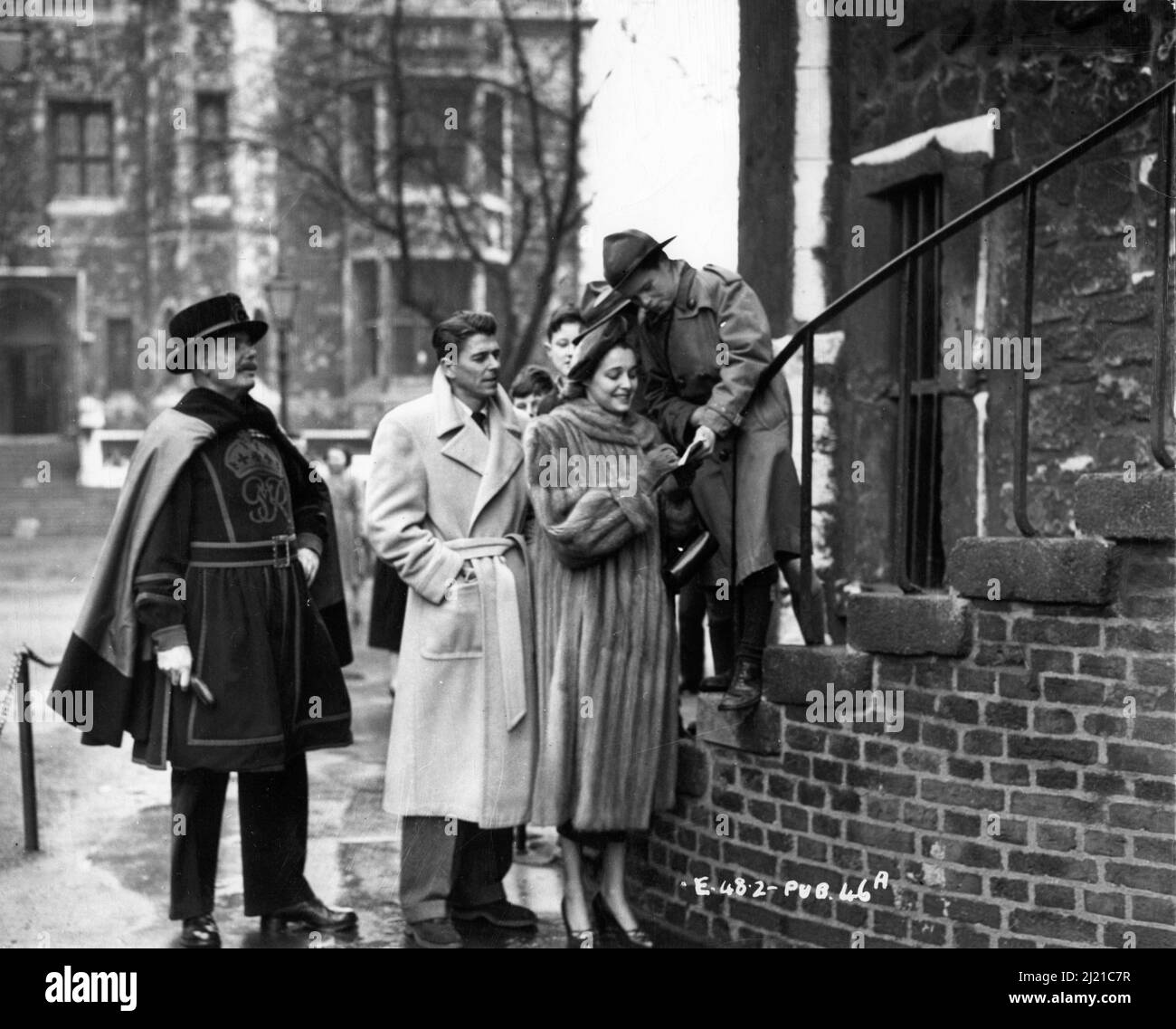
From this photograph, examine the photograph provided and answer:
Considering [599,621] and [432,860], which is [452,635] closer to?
[599,621]

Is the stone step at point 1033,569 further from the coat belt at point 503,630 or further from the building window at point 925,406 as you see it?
the building window at point 925,406

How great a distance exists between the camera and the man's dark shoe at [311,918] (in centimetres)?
583

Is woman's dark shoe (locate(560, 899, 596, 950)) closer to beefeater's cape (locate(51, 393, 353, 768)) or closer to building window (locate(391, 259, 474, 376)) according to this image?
beefeater's cape (locate(51, 393, 353, 768))

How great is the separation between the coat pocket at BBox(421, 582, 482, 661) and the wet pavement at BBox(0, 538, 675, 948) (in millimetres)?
939

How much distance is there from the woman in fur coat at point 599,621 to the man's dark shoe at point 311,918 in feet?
2.49

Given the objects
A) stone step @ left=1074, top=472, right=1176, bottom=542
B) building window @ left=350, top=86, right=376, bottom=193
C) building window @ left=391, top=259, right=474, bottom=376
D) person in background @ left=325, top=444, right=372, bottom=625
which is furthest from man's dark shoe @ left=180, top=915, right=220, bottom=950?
building window @ left=391, top=259, right=474, bottom=376

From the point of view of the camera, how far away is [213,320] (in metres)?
5.75

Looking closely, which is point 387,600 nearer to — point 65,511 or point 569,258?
point 569,258

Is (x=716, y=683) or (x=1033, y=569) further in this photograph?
(x=716, y=683)

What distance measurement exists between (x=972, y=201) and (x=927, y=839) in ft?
10.3

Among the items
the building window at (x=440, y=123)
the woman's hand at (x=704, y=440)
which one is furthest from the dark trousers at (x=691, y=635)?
the building window at (x=440, y=123)

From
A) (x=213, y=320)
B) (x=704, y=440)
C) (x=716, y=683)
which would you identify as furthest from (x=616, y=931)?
(x=213, y=320)

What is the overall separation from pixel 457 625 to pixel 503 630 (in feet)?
0.49
